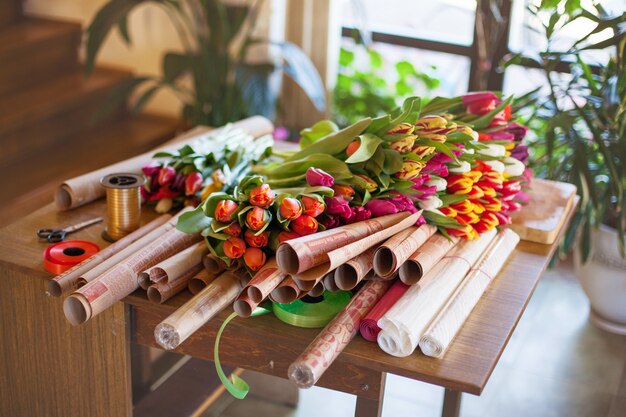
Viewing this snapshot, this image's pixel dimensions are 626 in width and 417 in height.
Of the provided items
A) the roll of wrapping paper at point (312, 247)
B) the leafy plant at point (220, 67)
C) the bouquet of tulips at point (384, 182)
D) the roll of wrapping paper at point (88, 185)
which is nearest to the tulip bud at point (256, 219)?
the bouquet of tulips at point (384, 182)

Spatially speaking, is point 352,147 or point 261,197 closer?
point 261,197

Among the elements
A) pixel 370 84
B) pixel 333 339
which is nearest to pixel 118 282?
pixel 333 339

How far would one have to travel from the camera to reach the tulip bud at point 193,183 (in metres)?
1.97

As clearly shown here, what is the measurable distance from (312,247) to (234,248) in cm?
18

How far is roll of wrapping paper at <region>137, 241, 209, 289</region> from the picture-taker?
1621mm

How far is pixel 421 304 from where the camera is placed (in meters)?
1.54

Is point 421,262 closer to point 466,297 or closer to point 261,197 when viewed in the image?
point 466,297

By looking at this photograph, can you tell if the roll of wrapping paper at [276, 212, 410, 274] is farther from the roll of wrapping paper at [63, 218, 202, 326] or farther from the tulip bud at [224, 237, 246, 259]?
the roll of wrapping paper at [63, 218, 202, 326]

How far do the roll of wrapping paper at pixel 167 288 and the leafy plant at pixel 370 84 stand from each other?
7.56 feet

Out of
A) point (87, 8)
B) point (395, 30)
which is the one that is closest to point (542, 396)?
point (395, 30)

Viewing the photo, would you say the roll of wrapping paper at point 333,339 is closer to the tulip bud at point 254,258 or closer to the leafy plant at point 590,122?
the tulip bud at point 254,258

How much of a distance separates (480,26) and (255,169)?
178 centimetres

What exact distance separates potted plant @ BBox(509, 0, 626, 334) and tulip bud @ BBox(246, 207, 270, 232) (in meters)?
1.29

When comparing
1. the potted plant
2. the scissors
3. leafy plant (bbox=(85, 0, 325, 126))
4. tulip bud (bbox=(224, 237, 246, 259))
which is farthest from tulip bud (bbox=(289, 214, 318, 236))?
leafy plant (bbox=(85, 0, 325, 126))
